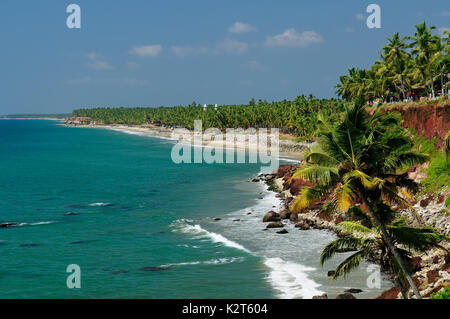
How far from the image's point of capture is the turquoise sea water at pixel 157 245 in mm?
31516

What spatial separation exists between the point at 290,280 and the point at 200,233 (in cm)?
1598

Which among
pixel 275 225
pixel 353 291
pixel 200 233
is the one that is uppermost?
pixel 275 225

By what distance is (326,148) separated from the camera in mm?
18984

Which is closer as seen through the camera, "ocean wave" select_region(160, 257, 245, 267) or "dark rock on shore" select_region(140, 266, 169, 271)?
"dark rock on shore" select_region(140, 266, 169, 271)

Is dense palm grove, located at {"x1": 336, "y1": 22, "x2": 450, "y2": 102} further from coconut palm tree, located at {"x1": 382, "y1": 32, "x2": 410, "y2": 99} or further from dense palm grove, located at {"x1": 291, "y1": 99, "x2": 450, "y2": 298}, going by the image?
dense palm grove, located at {"x1": 291, "y1": 99, "x2": 450, "y2": 298}

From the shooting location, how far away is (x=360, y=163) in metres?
18.9

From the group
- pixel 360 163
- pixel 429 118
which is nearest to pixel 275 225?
pixel 429 118

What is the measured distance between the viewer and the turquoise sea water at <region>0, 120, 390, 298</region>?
31516mm

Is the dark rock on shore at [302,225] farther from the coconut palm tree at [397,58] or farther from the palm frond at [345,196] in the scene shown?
the coconut palm tree at [397,58]

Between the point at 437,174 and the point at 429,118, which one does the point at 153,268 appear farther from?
the point at 429,118

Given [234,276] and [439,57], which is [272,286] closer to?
[234,276]

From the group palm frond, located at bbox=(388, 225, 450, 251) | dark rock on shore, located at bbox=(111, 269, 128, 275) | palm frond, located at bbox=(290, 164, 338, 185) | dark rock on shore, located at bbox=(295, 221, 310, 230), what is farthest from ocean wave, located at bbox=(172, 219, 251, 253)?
palm frond, located at bbox=(290, 164, 338, 185)

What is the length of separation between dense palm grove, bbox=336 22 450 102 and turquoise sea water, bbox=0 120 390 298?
82.6 ft
